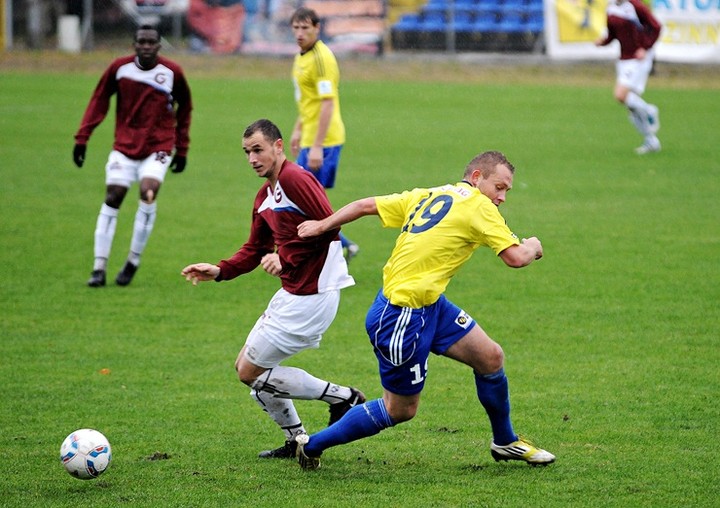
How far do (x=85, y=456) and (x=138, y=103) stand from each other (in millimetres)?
5509

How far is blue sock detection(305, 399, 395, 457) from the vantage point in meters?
5.79

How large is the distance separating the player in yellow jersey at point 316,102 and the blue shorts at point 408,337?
5.22 metres

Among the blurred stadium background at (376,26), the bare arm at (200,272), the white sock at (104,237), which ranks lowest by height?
the blurred stadium background at (376,26)

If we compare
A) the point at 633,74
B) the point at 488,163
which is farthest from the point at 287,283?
the point at 633,74

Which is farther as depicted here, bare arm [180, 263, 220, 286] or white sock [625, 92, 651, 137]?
white sock [625, 92, 651, 137]

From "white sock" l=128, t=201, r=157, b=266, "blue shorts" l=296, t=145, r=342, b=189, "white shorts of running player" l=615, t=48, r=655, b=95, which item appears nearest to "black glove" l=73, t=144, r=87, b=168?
"white sock" l=128, t=201, r=157, b=266

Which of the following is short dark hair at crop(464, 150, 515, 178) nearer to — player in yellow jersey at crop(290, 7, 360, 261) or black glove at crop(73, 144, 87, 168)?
player in yellow jersey at crop(290, 7, 360, 261)

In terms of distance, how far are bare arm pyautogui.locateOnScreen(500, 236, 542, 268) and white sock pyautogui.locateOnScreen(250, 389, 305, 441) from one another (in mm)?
1615

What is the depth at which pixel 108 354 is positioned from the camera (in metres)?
8.41

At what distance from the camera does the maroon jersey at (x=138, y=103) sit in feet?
34.4

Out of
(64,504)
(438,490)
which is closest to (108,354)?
(64,504)

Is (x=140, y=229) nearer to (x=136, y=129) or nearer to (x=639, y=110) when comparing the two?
(x=136, y=129)

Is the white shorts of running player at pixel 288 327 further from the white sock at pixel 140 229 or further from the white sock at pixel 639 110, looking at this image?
the white sock at pixel 639 110

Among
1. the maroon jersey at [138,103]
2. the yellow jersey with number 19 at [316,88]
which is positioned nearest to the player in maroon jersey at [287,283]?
the maroon jersey at [138,103]
